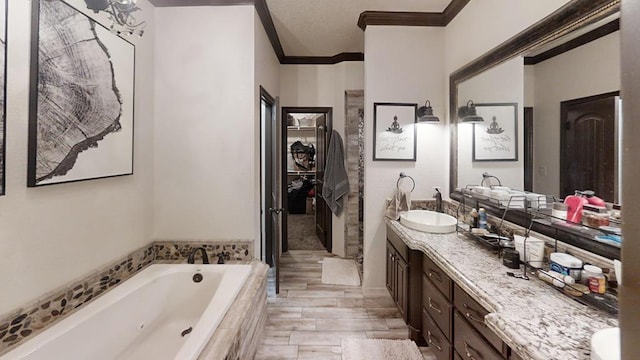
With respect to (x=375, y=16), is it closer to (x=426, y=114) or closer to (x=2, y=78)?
(x=426, y=114)

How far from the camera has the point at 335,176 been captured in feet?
13.1

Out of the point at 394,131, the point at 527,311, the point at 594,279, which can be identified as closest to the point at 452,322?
the point at 527,311

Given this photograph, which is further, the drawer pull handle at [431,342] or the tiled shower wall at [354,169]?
the tiled shower wall at [354,169]

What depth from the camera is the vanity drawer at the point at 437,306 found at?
1676 mm

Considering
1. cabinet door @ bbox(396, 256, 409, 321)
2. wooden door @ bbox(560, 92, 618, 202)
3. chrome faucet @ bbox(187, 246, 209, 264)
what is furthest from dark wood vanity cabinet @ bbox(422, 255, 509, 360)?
chrome faucet @ bbox(187, 246, 209, 264)

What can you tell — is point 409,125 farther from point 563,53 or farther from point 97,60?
point 97,60

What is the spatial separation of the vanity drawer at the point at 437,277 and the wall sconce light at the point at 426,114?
4.35 ft

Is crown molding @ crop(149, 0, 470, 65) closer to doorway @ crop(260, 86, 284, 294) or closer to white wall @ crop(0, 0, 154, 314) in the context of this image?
white wall @ crop(0, 0, 154, 314)

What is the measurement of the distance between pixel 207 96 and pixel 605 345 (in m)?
2.68

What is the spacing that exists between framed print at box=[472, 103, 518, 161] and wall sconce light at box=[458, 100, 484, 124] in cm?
3

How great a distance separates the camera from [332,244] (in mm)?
4238

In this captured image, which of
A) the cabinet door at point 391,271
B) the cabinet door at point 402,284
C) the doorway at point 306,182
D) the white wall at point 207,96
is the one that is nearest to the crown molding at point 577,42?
the cabinet door at point 402,284

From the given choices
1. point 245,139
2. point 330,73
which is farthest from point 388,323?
point 330,73

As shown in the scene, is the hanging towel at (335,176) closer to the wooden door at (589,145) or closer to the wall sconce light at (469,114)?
the wall sconce light at (469,114)
